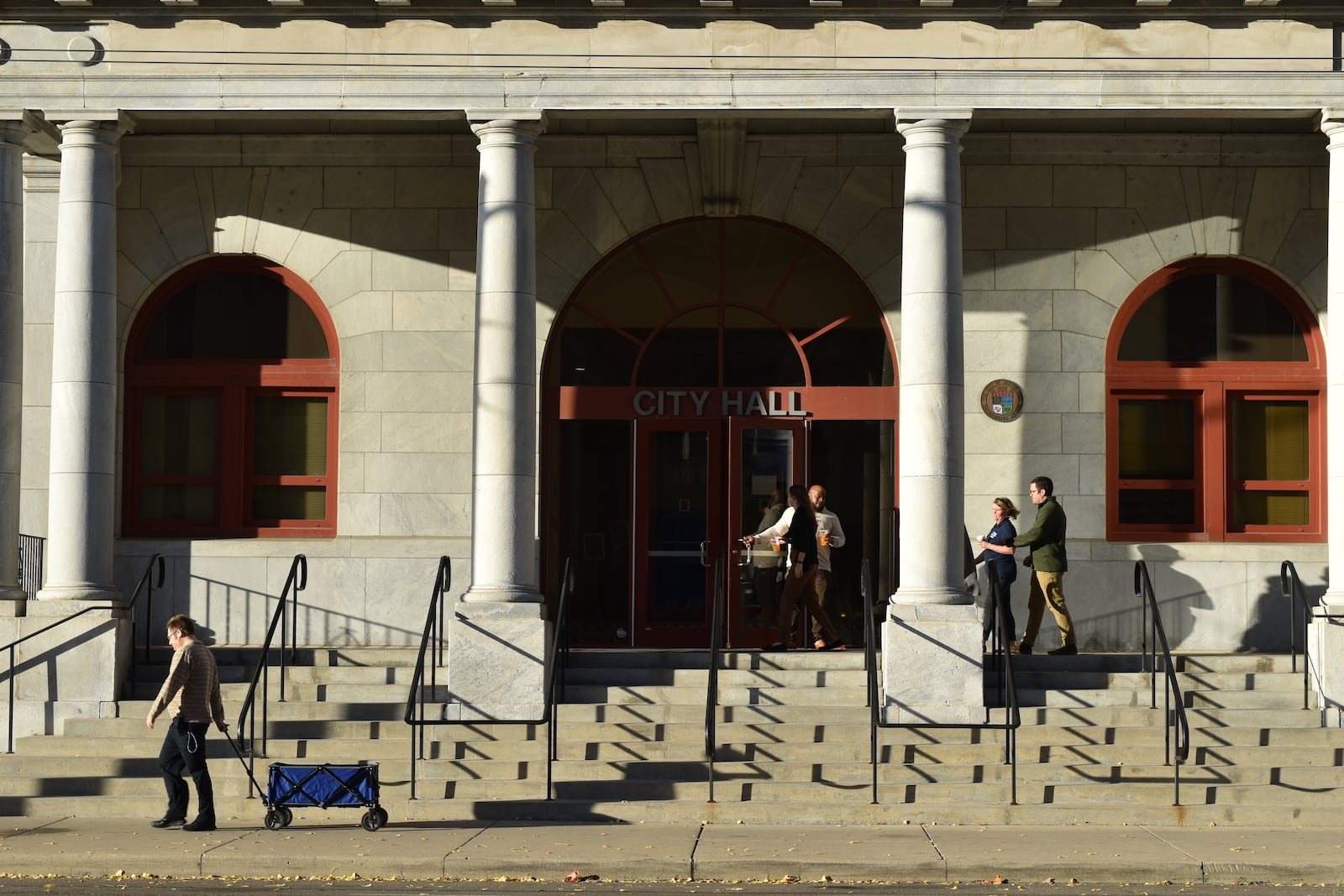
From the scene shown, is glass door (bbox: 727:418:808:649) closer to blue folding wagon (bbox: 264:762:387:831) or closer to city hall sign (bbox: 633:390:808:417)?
city hall sign (bbox: 633:390:808:417)

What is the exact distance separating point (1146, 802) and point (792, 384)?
7127 mm

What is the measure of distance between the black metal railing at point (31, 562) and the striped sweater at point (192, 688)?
239 inches

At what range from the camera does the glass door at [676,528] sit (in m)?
19.5

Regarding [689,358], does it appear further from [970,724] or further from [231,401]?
[970,724]

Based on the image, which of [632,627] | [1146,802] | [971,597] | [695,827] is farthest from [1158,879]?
[632,627]

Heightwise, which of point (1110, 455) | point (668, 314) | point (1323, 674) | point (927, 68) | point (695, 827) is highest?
point (927, 68)

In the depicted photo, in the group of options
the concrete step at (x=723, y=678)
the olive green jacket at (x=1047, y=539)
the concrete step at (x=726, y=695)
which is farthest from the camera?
the olive green jacket at (x=1047, y=539)

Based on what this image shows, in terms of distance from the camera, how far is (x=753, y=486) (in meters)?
19.6

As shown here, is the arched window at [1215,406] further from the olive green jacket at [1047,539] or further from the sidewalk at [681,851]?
the sidewalk at [681,851]

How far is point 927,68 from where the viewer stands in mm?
16359

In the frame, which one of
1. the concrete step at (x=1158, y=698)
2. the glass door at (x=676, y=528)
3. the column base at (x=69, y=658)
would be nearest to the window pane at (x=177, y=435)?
the column base at (x=69, y=658)

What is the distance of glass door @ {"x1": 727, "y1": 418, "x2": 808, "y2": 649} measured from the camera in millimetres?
19453

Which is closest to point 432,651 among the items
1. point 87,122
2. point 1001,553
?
point 1001,553

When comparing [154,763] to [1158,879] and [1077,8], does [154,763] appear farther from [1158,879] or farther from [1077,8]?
[1077,8]
